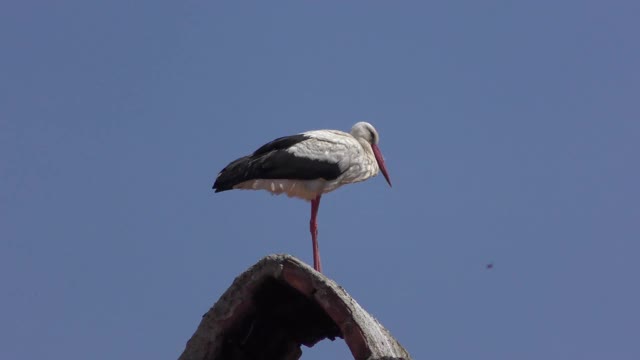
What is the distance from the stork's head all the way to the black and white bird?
3.17 ft

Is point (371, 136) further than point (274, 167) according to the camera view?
Yes

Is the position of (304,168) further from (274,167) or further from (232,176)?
(232,176)

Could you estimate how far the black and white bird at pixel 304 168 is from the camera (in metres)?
14.2

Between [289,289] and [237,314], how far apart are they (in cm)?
44

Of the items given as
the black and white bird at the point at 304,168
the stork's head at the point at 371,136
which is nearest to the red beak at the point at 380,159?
the stork's head at the point at 371,136

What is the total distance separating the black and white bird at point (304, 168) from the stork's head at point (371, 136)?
3.17ft

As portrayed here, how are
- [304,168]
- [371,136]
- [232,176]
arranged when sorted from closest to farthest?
[232,176]
[304,168]
[371,136]

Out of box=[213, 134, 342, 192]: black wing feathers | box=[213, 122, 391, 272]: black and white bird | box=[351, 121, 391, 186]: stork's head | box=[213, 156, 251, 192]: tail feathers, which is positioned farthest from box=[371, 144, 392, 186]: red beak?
box=[213, 156, 251, 192]: tail feathers

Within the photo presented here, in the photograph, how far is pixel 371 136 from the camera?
16297 mm

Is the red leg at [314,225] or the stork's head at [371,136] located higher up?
the stork's head at [371,136]

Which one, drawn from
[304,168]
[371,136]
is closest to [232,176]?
[304,168]

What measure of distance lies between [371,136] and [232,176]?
2.70m

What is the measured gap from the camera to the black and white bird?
46.6ft

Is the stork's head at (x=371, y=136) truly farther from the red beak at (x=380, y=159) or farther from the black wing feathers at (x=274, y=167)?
the black wing feathers at (x=274, y=167)
